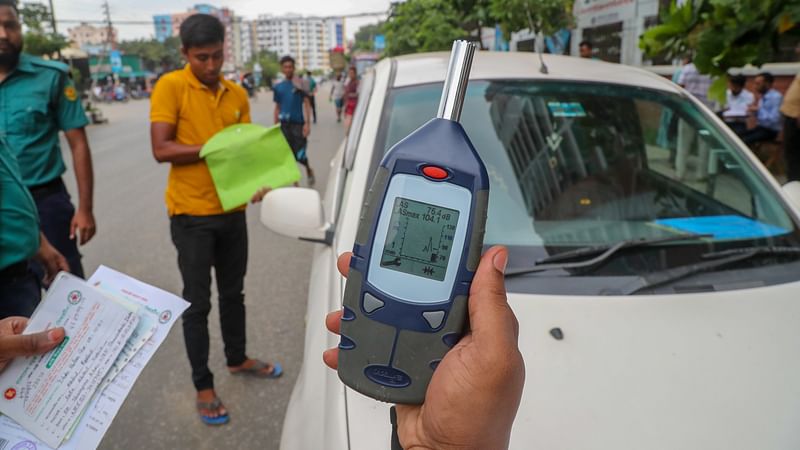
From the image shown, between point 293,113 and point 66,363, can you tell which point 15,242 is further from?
point 293,113

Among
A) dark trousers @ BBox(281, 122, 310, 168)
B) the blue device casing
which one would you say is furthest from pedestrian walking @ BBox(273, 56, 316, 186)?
the blue device casing

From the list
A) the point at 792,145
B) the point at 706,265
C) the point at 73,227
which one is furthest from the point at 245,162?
the point at 792,145

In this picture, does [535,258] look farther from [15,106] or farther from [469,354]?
[15,106]

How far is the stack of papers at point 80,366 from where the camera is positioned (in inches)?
48.4

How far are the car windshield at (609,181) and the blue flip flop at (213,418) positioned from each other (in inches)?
59.3

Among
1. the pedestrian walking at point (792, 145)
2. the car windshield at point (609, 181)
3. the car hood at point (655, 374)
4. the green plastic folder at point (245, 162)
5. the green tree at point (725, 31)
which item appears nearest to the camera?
the car hood at point (655, 374)

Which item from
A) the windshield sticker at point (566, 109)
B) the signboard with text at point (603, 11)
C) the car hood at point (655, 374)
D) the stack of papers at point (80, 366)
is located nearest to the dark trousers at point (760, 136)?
the signboard with text at point (603, 11)

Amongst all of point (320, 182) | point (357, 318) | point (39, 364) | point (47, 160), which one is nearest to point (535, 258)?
point (357, 318)

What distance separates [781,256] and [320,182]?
6.68 meters

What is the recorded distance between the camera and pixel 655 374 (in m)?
1.31

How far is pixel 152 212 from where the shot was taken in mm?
6445

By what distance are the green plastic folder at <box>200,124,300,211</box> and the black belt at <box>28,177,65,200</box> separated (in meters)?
0.89

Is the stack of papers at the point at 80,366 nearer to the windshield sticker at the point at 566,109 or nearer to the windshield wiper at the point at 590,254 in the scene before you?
the windshield wiper at the point at 590,254

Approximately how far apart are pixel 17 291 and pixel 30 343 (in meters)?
0.75
